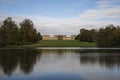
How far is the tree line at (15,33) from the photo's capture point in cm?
9340

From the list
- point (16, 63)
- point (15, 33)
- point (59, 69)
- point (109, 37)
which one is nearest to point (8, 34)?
point (15, 33)

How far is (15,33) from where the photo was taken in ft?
→ 309

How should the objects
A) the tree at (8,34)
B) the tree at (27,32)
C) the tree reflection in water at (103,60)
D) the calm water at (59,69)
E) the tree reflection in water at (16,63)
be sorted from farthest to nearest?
the tree at (27,32), the tree at (8,34), the tree reflection in water at (103,60), the tree reflection in water at (16,63), the calm water at (59,69)

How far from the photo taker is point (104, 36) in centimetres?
10462

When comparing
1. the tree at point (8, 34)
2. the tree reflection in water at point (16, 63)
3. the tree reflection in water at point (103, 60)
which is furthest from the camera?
the tree at point (8, 34)

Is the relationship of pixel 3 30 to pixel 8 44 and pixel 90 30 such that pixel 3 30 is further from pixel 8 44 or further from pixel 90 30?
pixel 90 30

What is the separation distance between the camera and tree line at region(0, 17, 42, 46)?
93.4 m

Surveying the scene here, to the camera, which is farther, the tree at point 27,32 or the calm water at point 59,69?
the tree at point 27,32

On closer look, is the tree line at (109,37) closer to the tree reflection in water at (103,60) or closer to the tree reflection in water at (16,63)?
the tree reflection in water at (103,60)

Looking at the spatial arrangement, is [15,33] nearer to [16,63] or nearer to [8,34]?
[8,34]

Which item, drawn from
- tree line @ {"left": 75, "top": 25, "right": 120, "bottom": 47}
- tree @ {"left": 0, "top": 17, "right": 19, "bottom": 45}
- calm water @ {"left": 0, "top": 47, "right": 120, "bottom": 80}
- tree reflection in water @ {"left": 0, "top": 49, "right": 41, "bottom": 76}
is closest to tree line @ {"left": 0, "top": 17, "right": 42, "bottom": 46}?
tree @ {"left": 0, "top": 17, "right": 19, "bottom": 45}

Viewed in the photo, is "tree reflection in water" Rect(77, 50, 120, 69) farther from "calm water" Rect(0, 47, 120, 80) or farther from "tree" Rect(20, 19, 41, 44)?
"tree" Rect(20, 19, 41, 44)

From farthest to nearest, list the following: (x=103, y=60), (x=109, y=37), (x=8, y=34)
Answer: (x=109, y=37) < (x=8, y=34) < (x=103, y=60)

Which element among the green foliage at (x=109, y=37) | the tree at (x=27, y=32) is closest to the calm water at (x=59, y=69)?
the tree at (x=27, y=32)
